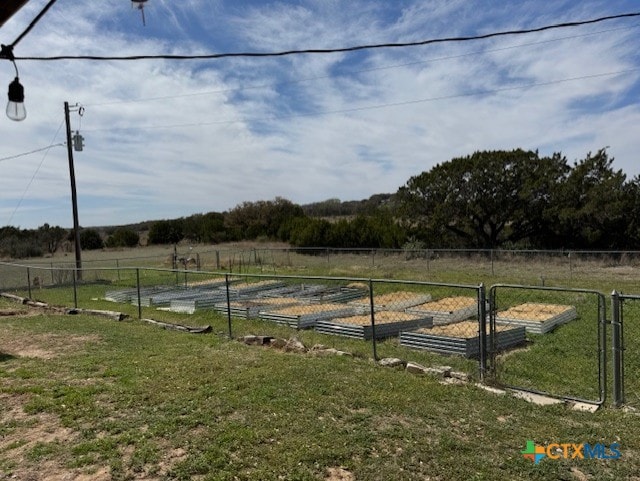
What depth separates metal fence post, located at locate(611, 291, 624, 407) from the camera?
534 centimetres

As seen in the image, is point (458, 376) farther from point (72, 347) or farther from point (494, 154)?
point (494, 154)

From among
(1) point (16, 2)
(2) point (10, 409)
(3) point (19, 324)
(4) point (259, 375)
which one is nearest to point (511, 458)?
(4) point (259, 375)

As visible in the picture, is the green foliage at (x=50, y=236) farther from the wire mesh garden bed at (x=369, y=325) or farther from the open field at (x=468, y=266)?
the wire mesh garden bed at (x=369, y=325)

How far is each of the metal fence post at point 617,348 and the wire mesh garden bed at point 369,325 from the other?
489 centimetres

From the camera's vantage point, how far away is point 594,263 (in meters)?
21.5

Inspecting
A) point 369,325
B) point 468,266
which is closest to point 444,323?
point 369,325

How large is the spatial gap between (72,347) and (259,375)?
13.9ft

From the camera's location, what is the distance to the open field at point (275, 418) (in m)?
3.84

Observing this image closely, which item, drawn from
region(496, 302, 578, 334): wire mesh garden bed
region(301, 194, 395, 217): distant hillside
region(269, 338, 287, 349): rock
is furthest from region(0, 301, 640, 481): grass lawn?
region(301, 194, 395, 217): distant hillside

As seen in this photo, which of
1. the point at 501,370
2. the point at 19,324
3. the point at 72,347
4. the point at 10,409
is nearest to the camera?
the point at 10,409

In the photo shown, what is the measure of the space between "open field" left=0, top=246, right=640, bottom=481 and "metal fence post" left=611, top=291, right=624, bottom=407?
0.74 feet

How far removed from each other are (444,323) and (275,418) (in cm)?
785

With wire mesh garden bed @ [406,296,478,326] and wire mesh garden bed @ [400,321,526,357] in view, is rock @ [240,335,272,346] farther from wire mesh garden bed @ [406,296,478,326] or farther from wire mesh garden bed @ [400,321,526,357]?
wire mesh garden bed @ [406,296,478,326]

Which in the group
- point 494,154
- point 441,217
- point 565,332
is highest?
point 494,154
